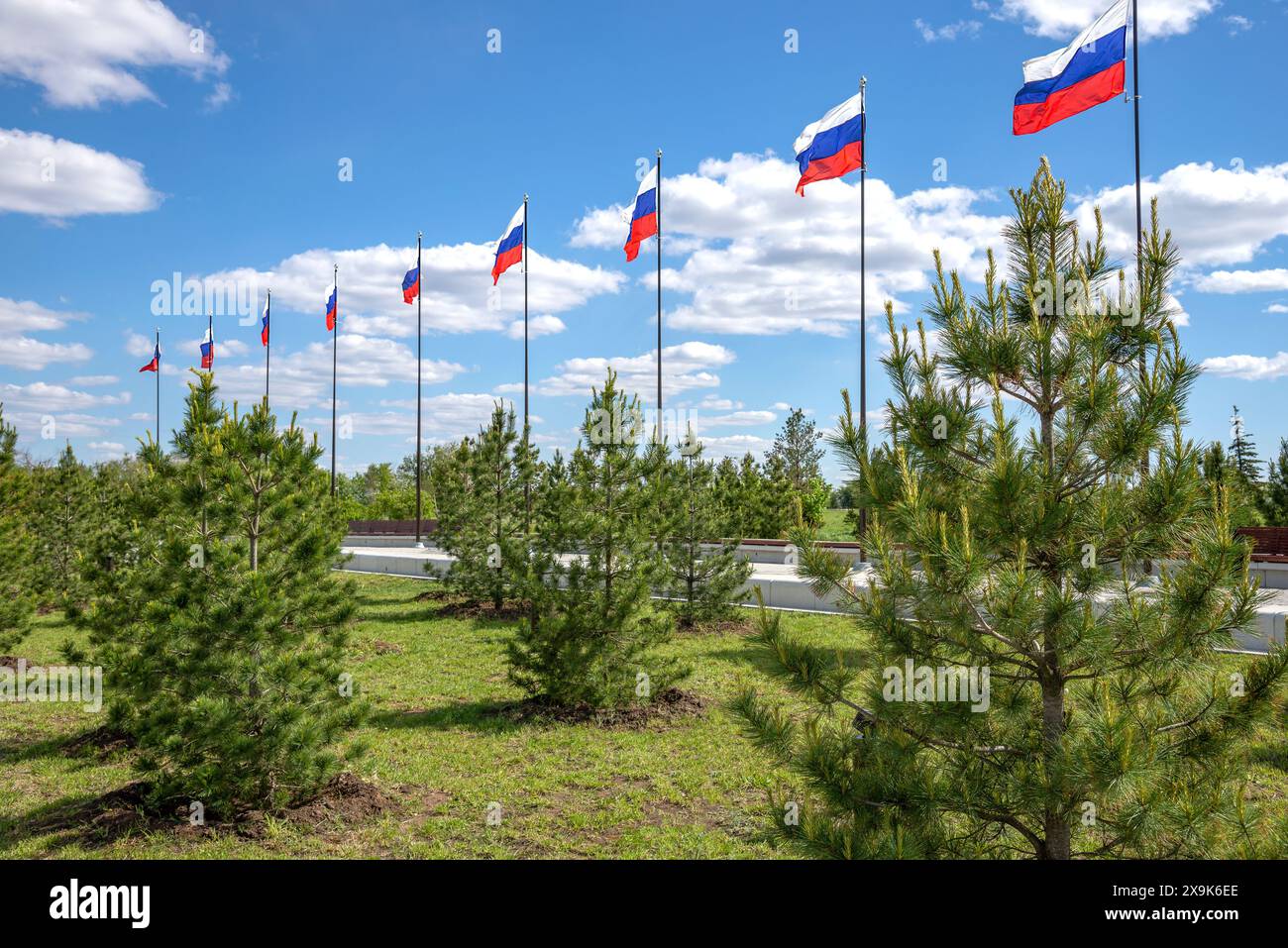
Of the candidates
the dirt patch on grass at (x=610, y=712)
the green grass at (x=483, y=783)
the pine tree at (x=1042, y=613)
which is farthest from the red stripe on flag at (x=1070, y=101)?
the pine tree at (x=1042, y=613)

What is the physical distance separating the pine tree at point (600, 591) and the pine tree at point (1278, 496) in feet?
81.6

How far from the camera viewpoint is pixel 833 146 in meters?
19.6

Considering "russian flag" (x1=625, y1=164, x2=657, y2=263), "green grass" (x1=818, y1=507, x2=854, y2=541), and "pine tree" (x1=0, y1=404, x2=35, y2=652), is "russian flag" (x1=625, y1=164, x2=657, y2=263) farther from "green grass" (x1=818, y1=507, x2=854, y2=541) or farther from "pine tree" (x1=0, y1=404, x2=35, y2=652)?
"pine tree" (x1=0, y1=404, x2=35, y2=652)

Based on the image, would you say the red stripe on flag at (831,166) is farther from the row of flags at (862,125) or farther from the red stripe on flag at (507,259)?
the red stripe on flag at (507,259)

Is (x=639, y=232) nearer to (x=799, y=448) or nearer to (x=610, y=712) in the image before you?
(x=610, y=712)

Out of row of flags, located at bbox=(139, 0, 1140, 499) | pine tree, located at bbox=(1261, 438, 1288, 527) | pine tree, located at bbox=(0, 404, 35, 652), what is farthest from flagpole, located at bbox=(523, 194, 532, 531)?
pine tree, located at bbox=(1261, 438, 1288, 527)

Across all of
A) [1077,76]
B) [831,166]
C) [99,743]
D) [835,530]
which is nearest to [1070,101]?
[1077,76]

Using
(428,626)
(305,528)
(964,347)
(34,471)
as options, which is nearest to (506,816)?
(305,528)

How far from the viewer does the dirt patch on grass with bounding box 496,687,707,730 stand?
10.7m

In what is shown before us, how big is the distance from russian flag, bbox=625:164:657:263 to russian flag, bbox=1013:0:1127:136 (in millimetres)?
9182

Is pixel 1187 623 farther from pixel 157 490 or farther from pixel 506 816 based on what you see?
pixel 157 490

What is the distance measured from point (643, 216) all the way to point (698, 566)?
9.78 m
